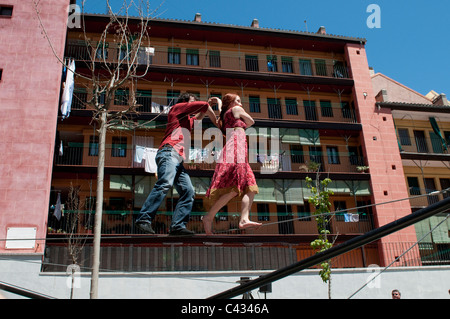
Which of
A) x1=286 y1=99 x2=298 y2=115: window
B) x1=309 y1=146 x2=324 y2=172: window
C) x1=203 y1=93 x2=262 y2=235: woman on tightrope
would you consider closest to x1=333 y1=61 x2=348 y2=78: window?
x1=286 y1=99 x2=298 y2=115: window

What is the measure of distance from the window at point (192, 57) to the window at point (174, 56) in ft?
2.05

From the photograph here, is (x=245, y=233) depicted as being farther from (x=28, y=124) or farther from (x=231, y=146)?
(x=231, y=146)

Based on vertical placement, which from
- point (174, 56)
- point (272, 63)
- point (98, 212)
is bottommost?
point (98, 212)

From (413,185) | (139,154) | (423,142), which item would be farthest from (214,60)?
(413,185)

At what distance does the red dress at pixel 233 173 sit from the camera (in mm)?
4816

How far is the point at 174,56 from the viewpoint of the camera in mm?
29797

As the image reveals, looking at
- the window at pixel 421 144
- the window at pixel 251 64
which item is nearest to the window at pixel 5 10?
the window at pixel 251 64

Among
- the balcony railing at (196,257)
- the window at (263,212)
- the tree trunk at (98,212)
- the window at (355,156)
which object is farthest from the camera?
the window at (355,156)

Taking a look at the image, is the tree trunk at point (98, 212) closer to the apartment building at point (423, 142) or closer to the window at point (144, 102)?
the window at point (144, 102)

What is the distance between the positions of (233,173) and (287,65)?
92.1ft

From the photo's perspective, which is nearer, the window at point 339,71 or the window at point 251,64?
the window at point 251,64

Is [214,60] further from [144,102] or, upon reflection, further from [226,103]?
[226,103]

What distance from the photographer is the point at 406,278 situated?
20.5 metres

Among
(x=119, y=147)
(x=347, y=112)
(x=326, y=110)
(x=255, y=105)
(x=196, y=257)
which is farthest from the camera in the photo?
(x=347, y=112)
